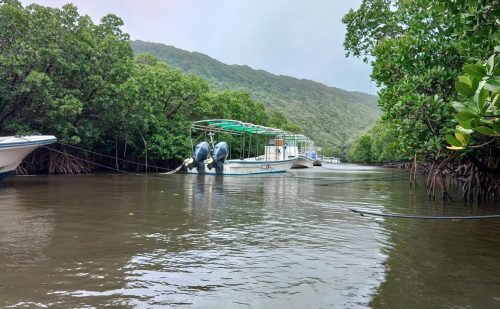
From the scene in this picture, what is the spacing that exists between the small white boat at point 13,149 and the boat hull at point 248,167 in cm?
895

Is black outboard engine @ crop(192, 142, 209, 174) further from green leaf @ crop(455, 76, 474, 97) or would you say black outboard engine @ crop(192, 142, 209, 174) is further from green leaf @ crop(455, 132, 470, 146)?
green leaf @ crop(455, 76, 474, 97)

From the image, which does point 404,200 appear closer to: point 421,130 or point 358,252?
point 421,130

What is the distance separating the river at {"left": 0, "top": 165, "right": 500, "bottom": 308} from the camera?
3.70 m

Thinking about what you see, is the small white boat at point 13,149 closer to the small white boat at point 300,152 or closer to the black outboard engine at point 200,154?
the black outboard engine at point 200,154

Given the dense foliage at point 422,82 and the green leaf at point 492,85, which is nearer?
the green leaf at point 492,85

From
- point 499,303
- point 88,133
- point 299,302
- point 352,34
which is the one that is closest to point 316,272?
point 299,302

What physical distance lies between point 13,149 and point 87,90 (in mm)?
8829

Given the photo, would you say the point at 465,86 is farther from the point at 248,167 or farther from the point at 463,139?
the point at 248,167

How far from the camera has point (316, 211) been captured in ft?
30.5

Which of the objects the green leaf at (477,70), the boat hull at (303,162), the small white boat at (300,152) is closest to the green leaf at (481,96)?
the green leaf at (477,70)

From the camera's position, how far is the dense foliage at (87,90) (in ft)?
59.3

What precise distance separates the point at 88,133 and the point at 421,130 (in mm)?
16753

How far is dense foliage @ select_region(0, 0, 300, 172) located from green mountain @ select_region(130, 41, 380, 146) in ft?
262

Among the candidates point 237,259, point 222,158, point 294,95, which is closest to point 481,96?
point 237,259
